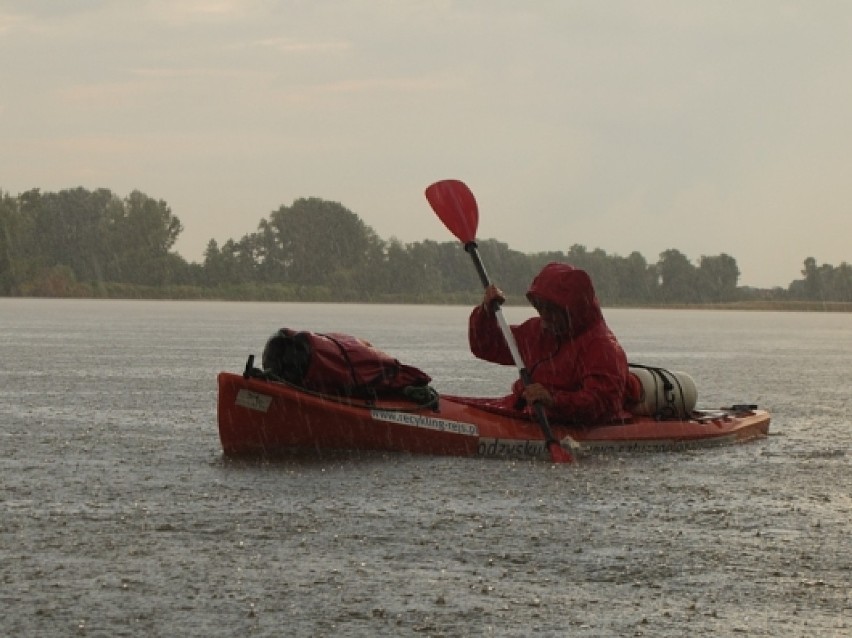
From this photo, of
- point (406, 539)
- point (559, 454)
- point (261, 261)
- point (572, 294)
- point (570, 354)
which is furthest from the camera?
point (261, 261)

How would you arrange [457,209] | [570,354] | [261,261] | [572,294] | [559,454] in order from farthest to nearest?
[261,261], [457,209], [570,354], [572,294], [559,454]

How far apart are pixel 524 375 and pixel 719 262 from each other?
13539 centimetres

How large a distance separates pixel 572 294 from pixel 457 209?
2.62m

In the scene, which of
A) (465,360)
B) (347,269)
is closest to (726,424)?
(465,360)

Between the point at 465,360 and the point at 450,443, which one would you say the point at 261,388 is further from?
the point at 465,360

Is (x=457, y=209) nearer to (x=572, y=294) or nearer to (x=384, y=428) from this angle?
(x=572, y=294)

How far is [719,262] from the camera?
474 feet

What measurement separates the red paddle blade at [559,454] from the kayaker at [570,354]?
335 millimetres

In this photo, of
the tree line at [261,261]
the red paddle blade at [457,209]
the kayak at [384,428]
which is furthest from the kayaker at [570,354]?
the tree line at [261,261]

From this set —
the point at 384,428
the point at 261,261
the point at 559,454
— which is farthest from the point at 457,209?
the point at 261,261

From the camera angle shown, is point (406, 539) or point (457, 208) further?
point (457, 208)

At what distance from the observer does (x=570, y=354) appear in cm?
1202

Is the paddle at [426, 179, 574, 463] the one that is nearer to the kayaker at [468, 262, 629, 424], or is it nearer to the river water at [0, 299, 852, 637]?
the kayaker at [468, 262, 629, 424]

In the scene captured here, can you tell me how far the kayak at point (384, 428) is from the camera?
11297 millimetres
